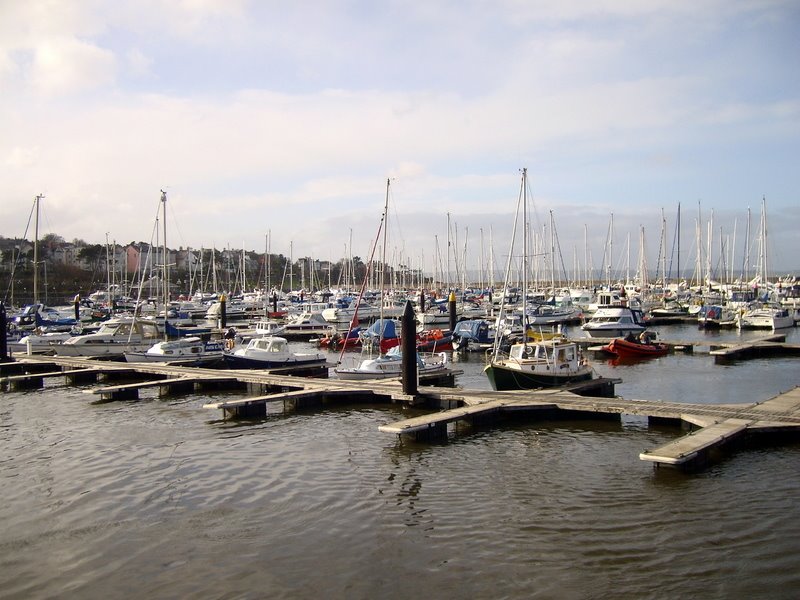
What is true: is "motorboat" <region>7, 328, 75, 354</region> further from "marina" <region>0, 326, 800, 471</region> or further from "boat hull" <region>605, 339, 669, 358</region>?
"boat hull" <region>605, 339, 669, 358</region>

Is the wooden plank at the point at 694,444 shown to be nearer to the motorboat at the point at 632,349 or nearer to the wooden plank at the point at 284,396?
the wooden plank at the point at 284,396

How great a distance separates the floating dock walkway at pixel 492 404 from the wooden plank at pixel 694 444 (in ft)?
0.08

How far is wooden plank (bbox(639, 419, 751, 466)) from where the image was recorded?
1802 centimetres

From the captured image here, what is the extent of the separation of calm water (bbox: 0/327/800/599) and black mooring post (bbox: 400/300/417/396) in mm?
2568

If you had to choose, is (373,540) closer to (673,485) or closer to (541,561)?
(541,561)

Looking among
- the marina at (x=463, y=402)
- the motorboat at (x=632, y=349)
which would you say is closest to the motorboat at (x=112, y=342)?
the marina at (x=463, y=402)

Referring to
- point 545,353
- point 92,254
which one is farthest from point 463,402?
point 92,254

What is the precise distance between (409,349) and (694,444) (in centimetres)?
1087

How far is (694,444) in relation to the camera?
18953 mm

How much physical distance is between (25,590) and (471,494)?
31.2 feet

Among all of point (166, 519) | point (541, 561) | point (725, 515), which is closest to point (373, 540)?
point (541, 561)

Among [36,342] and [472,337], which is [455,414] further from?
[36,342]

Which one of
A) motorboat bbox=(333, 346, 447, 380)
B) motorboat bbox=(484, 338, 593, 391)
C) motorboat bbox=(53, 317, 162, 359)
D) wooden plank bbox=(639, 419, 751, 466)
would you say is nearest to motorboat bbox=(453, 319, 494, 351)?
motorboat bbox=(333, 346, 447, 380)

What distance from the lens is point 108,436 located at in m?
24.2
